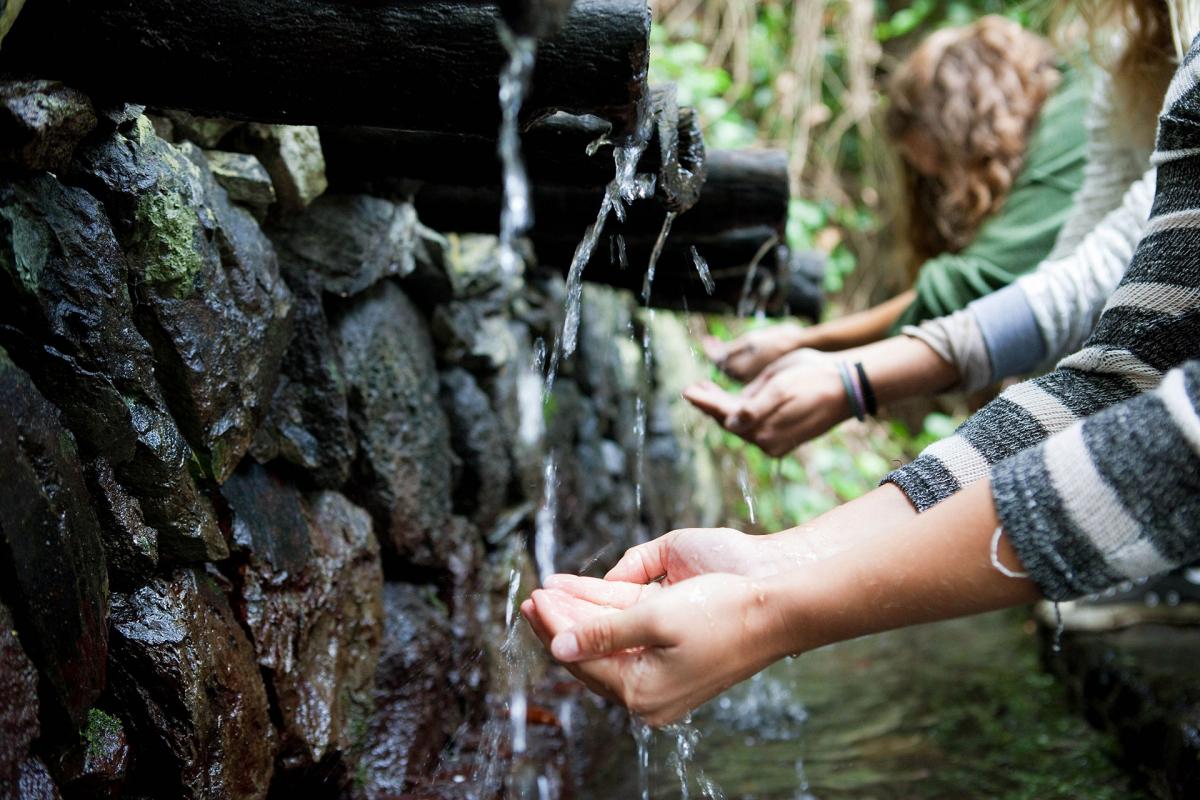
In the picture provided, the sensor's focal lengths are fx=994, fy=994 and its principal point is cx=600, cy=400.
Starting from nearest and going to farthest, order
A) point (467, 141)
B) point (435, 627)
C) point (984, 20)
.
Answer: point (467, 141) → point (435, 627) → point (984, 20)

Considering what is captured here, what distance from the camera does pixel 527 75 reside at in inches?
48.2

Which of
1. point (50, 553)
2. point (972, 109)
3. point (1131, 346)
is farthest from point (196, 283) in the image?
point (972, 109)

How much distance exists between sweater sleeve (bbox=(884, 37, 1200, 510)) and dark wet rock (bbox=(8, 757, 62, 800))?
3.69 feet

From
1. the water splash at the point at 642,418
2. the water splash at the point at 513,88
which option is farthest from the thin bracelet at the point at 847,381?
the water splash at the point at 642,418

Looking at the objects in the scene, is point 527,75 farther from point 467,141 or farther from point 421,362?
point 421,362

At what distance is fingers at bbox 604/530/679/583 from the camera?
1.42 metres

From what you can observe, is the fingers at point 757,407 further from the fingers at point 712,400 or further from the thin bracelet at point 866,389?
the thin bracelet at point 866,389

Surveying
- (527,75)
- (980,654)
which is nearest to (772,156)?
(527,75)

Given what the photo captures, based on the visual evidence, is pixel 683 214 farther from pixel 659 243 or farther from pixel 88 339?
pixel 88 339

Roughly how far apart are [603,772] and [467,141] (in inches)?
57.3

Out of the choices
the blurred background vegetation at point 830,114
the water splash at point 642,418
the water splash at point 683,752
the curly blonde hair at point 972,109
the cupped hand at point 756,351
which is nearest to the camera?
the water splash at point 683,752

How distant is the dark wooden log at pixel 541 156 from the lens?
164cm

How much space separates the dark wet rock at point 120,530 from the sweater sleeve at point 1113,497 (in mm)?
1096

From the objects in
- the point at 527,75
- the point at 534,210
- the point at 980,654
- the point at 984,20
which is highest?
the point at 984,20
